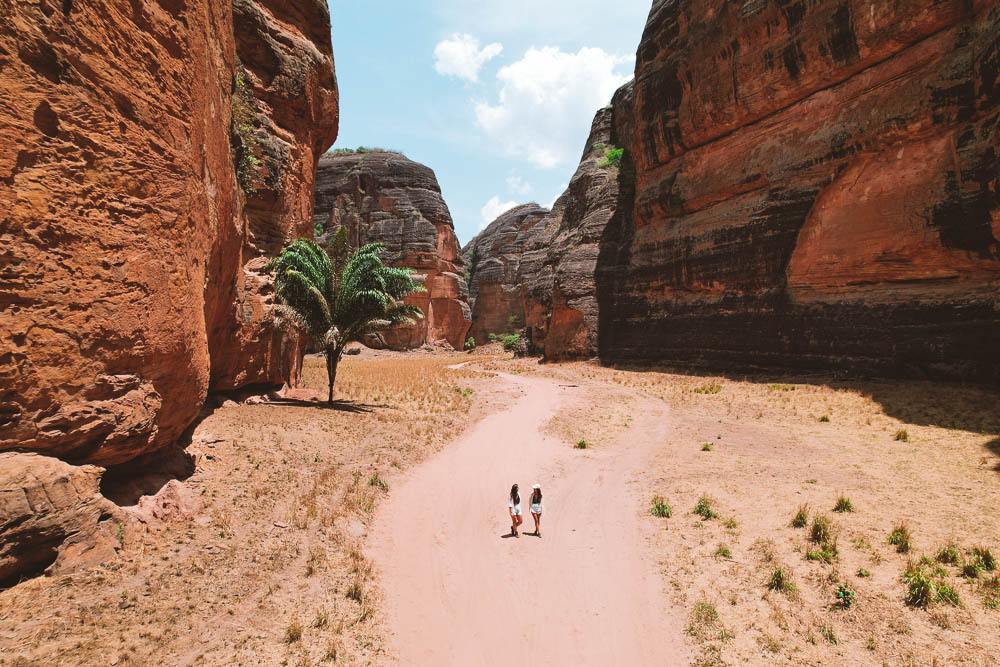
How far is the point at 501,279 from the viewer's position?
78.8 m

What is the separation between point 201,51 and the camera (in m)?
7.77

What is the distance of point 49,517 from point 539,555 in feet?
21.1

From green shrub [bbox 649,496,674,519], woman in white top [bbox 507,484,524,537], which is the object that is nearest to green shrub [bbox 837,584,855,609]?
green shrub [bbox 649,496,674,519]

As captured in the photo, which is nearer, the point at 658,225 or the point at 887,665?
the point at 887,665

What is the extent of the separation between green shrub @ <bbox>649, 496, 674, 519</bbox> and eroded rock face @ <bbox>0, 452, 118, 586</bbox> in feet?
28.6

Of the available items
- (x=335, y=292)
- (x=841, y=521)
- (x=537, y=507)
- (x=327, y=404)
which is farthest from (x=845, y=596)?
(x=335, y=292)

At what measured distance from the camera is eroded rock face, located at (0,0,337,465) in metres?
4.77

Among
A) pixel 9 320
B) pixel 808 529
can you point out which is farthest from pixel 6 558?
pixel 808 529

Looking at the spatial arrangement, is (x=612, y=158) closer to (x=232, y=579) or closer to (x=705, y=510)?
(x=705, y=510)

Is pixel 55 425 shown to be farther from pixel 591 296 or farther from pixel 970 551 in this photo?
pixel 591 296

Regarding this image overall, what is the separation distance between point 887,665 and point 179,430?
10.2 metres

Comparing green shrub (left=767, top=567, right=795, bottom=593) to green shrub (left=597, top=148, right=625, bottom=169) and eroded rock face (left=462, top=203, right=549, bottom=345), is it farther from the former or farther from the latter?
eroded rock face (left=462, top=203, right=549, bottom=345)

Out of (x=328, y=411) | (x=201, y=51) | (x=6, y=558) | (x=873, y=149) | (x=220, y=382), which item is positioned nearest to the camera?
(x=6, y=558)

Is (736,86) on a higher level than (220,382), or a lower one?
higher
